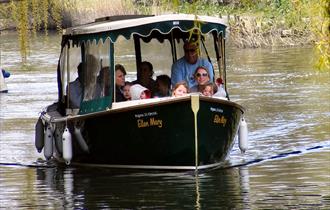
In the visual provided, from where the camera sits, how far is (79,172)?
18188mm

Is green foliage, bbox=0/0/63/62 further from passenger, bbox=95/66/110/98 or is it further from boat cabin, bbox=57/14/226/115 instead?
passenger, bbox=95/66/110/98

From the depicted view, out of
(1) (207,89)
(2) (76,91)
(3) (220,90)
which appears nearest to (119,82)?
(1) (207,89)

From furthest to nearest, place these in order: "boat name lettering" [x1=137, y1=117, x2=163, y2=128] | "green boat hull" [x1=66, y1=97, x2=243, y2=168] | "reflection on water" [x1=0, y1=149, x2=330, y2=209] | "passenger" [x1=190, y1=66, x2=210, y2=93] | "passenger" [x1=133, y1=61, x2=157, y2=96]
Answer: "passenger" [x1=133, y1=61, x2=157, y2=96] < "passenger" [x1=190, y1=66, x2=210, y2=93] < "boat name lettering" [x1=137, y1=117, x2=163, y2=128] < "green boat hull" [x1=66, y1=97, x2=243, y2=168] < "reflection on water" [x1=0, y1=149, x2=330, y2=209]

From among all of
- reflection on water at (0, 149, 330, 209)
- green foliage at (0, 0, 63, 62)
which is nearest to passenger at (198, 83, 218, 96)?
reflection on water at (0, 149, 330, 209)

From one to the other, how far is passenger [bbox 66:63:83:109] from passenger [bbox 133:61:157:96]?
3.42 ft

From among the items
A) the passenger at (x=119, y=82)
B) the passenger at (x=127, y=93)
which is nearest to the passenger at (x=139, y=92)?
the passenger at (x=127, y=93)

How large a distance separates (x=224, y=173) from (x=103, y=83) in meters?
2.34

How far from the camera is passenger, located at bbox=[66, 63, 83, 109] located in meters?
18.9

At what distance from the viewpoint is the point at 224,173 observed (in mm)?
17328

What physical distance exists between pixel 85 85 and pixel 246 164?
2894mm

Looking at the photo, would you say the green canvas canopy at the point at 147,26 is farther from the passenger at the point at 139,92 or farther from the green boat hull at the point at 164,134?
the green boat hull at the point at 164,134

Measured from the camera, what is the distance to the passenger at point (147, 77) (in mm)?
17891

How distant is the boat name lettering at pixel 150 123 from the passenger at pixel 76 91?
7.37 feet

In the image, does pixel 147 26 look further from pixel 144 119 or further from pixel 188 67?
pixel 144 119
